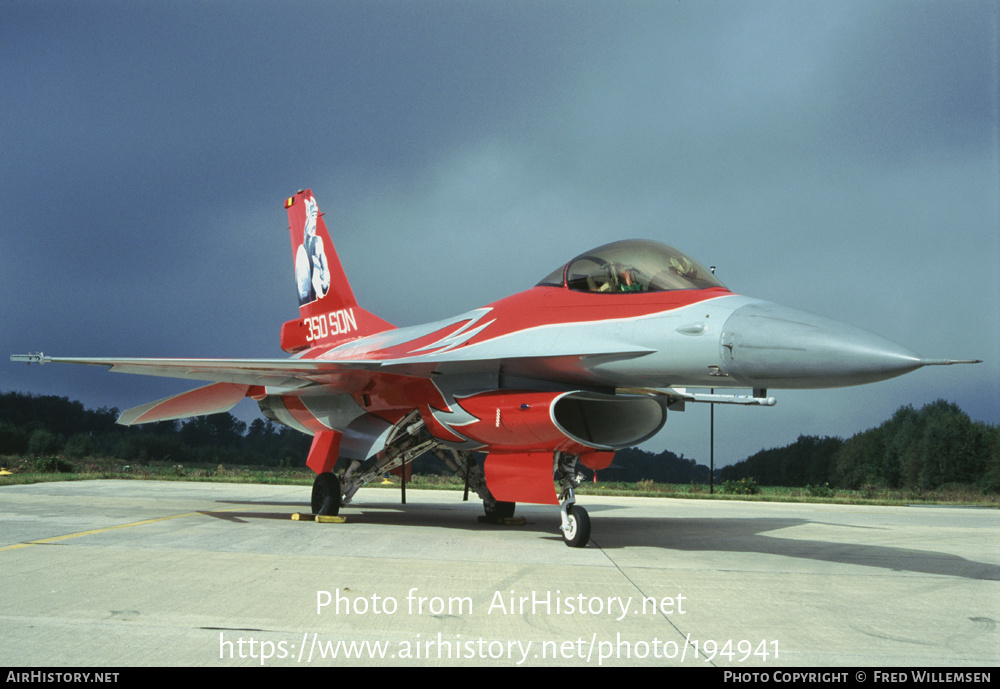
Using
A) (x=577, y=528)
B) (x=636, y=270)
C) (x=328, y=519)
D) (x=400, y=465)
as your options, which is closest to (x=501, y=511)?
(x=400, y=465)

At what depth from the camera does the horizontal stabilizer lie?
12211 millimetres

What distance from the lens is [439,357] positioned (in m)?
8.73

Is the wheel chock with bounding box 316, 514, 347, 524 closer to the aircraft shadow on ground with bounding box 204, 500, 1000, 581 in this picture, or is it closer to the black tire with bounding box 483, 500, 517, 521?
the aircraft shadow on ground with bounding box 204, 500, 1000, 581

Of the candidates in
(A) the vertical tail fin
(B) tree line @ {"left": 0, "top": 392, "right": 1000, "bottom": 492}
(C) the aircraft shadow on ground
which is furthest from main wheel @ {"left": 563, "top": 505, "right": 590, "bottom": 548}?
(B) tree line @ {"left": 0, "top": 392, "right": 1000, "bottom": 492}

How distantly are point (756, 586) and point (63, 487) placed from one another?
636 inches

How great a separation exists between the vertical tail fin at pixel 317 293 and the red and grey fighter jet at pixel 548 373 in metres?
0.95

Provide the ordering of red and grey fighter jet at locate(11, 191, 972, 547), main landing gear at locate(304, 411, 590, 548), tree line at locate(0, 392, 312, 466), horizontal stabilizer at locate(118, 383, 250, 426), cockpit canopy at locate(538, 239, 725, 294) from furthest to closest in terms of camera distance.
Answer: tree line at locate(0, 392, 312, 466)
horizontal stabilizer at locate(118, 383, 250, 426)
main landing gear at locate(304, 411, 590, 548)
cockpit canopy at locate(538, 239, 725, 294)
red and grey fighter jet at locate(11, 191, 972, 547)

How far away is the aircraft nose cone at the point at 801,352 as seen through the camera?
220 inches

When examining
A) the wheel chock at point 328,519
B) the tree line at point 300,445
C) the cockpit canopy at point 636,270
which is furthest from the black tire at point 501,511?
the tree line at point 300,445

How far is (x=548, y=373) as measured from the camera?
8.09 metres

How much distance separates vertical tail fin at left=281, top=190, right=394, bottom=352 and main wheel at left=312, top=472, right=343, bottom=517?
302cm
